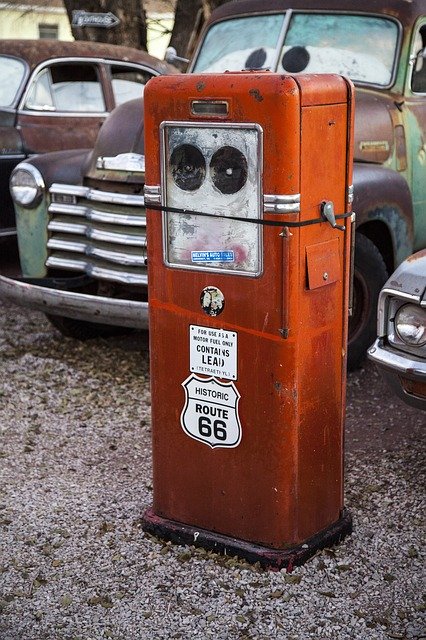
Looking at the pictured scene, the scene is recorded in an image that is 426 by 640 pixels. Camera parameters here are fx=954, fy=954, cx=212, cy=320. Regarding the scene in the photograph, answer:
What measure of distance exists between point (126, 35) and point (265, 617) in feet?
29.4

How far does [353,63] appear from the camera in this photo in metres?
5.81

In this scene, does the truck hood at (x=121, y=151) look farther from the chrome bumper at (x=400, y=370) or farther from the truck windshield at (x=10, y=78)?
the chrome bumper at (x=400, y=370)

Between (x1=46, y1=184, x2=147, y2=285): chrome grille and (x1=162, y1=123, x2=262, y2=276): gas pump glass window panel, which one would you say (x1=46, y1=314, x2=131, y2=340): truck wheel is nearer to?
(x1=46, y1=184, x2=147, y2=285): chrome grille

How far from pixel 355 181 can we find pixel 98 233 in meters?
1.48

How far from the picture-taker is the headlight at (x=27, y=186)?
571cm

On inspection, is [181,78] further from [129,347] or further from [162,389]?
[129,347]

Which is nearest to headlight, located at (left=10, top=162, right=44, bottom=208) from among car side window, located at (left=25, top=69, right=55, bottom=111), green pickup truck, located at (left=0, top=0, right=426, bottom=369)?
green pickup truck, located at (left=0, top=0, right=426, bottom=369)

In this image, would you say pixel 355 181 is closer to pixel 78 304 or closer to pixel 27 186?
pixel 78 304

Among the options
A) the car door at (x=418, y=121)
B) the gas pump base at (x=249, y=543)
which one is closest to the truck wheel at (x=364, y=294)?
the car door at (x=418, y=121)

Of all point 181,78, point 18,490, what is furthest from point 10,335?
point 181,78

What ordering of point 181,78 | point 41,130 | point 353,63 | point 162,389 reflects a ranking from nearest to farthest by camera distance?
point 181,78, point 162,389, point 353,63, point 41,130

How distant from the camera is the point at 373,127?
18.6ft

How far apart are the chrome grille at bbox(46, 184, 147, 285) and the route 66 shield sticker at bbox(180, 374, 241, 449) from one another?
71.6 inches

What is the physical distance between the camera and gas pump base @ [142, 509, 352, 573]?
3441 mm
